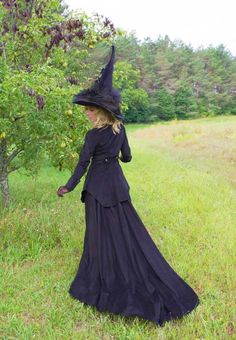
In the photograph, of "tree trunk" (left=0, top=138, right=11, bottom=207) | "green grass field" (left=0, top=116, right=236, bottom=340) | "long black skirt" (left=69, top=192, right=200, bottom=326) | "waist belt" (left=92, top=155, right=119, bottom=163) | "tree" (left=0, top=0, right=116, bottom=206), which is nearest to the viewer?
"green grass field" (left=0, top=116, right=236, bottom=340)

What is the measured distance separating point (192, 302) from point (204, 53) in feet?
208

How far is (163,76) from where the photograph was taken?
55.3 metres

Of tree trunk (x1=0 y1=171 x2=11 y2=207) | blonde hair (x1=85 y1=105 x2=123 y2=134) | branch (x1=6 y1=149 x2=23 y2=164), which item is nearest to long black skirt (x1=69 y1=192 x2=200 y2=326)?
blonde hair (x1=85 y1=105 x2=123 y2=134)

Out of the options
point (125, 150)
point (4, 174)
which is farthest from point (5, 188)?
point (125, 150)

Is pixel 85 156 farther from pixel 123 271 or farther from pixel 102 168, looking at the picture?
pixel 123 271

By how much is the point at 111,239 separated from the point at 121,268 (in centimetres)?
29

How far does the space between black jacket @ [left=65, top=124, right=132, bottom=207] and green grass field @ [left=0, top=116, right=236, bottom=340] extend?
1.10 metres

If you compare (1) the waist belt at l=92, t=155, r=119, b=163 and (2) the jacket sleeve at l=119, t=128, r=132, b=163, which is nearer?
(1) the waist belt at l=92, t=155, r=119, b=163

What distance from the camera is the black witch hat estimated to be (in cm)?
353

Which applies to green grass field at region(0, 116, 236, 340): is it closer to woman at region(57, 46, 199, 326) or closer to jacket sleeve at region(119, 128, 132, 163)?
woman at region(57, 46, 199, 326)

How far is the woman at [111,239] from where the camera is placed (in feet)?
11.6

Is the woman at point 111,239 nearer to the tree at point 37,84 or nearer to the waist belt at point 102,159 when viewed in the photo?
the waist belt at point 102,159

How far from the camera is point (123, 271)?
11.9 feet

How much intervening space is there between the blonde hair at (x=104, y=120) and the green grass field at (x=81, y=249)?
1.73 metres
